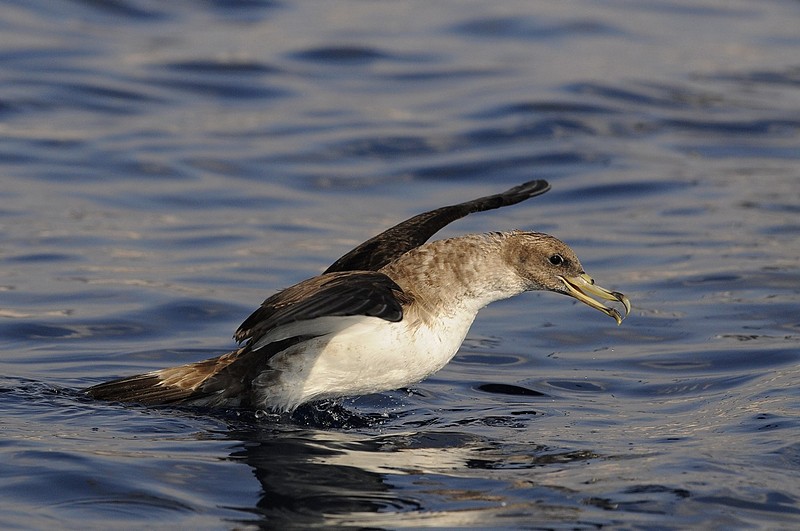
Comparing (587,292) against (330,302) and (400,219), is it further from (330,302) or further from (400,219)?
(400,219)

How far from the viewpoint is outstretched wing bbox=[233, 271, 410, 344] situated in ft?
21.3

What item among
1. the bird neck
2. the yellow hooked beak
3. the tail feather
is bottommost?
the tail feather

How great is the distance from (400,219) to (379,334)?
577 centimetres

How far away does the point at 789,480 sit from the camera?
6.69m

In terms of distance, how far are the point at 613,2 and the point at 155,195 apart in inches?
435

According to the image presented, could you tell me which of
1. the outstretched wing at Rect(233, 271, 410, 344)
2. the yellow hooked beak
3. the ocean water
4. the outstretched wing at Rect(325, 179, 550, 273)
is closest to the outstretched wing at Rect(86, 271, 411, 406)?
the outstretched wing at Rect(233, 271, 410, 344)

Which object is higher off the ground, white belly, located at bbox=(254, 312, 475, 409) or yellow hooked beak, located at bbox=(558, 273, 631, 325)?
yellow hooked beak, located at bbox=(558, 273, 631, 325)

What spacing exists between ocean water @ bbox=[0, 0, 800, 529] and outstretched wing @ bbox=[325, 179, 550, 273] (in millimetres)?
860

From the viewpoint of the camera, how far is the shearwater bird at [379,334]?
24.3 feet

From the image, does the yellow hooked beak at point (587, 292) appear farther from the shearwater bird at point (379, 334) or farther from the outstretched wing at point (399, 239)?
the outstretched wing at point (399, 239)

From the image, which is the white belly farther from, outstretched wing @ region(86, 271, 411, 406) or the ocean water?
the ocean water

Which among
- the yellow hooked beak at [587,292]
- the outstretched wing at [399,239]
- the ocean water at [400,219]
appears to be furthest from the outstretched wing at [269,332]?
the yellow hooked beak at [587,292]

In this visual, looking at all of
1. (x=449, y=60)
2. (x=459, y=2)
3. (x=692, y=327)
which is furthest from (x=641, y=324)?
(x=459, y=2)

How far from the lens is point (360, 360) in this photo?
7.45 m
